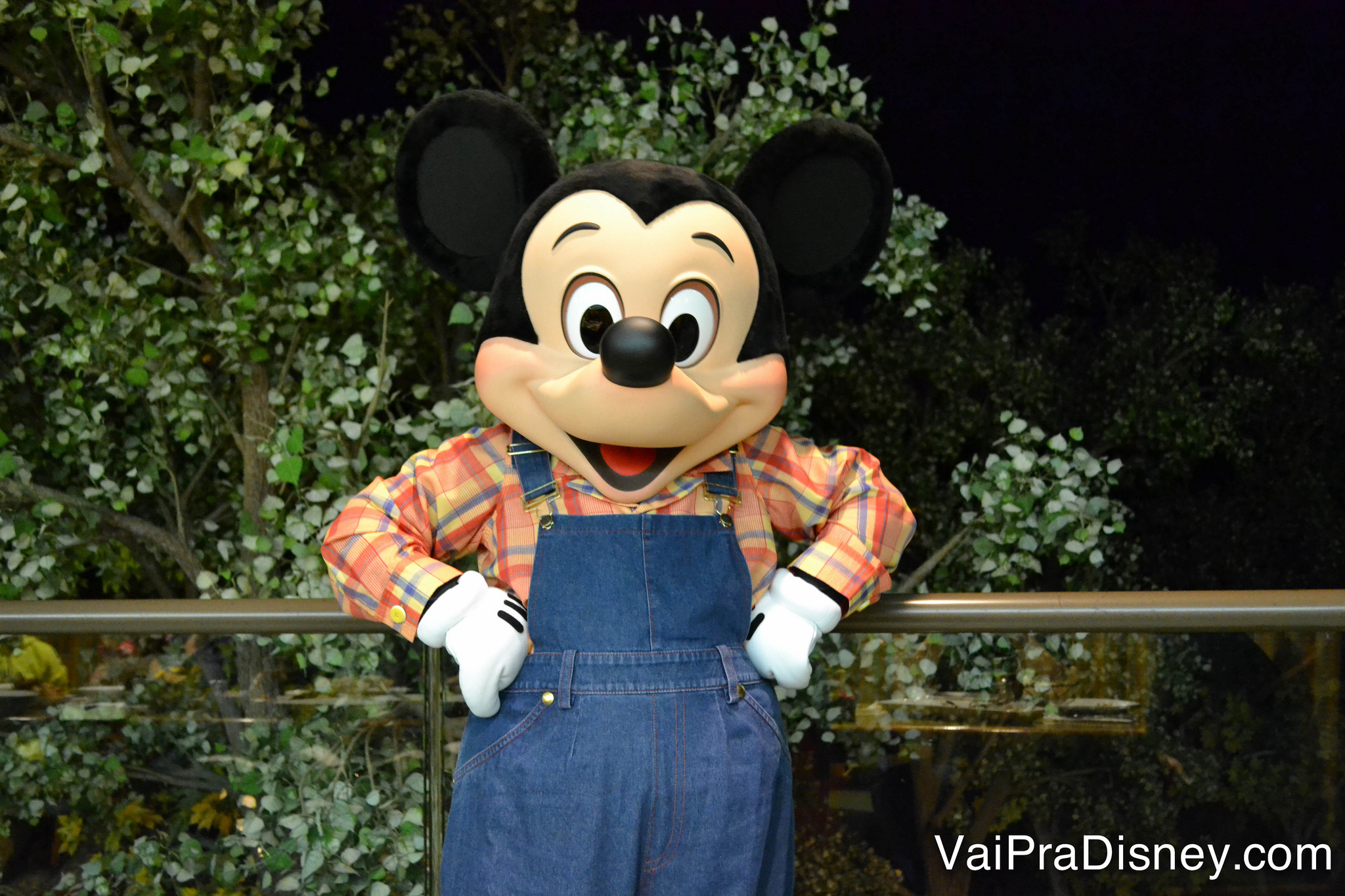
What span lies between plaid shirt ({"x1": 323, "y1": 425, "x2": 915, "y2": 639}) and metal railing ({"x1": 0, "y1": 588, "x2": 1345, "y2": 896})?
120 mm

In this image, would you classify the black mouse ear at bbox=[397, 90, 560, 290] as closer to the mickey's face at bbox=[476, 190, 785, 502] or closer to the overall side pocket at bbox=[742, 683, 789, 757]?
the mickey's face at bbox=[476, 190, 785, 502]

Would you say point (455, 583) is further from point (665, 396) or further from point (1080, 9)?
point (1080, 9)

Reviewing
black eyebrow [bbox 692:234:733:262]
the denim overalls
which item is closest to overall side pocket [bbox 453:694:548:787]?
the denim overalls

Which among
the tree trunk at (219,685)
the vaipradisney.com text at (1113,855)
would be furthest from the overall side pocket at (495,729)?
the vaipradisney.com text at (1113,855)

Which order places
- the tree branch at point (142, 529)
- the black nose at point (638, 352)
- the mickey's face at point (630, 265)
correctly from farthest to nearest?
1. the tree branch at point (142, 529)
2. the mickey's face at point (630, 265)
3. the black nose at point (638, 352)

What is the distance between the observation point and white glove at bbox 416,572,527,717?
1634 mm

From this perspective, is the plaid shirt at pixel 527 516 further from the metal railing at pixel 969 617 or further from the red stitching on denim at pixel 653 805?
the red stitching on denim at pixel 653 805

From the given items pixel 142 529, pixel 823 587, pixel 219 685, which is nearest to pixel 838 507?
pixel 823 587

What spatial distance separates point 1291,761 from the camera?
6.75 ft

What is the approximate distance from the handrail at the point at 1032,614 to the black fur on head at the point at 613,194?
450 millimetres

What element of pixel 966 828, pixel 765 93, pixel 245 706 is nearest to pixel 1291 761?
pixel 966 828

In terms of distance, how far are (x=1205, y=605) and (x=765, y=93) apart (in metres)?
2.07

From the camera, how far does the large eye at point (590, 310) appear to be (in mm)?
1692

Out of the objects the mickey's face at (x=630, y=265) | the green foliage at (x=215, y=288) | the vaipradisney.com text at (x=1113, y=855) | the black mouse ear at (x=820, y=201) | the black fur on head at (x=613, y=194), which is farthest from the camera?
the green foliage at (x=215, y=288)
